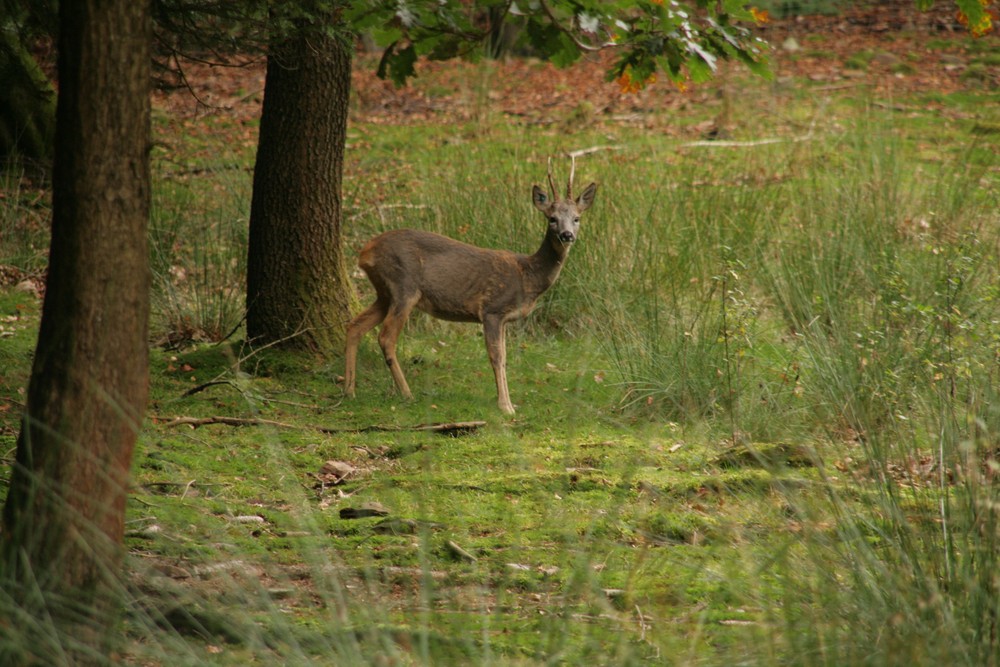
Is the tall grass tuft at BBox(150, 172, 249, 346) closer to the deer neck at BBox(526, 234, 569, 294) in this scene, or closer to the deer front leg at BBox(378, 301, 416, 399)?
the deer front leg at BBox(378, 301, 416, 399)

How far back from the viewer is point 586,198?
8273 mm

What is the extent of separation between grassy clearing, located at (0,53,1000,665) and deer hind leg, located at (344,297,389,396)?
0.13m

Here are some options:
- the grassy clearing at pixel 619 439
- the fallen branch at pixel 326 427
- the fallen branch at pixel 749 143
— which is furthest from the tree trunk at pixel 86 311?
the fallen branch at pixel 749 143

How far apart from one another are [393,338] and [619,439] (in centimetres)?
176

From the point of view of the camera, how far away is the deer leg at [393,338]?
7.64 metres

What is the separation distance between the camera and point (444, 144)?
13.7m

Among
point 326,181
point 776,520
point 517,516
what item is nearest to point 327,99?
point 326,181

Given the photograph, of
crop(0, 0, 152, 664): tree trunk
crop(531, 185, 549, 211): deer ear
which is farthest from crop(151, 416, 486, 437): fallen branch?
crop(0, 0, 152, 664): tree trunk

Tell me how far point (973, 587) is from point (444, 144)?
11359 millimetres

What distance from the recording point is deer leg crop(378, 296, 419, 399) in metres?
7.64

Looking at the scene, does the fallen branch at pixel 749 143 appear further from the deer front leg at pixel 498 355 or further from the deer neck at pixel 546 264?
the deer front leg at pixel 498 355

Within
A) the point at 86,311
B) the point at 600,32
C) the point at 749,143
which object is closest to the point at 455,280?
the point at 600,32

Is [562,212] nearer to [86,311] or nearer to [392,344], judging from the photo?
[392,344]

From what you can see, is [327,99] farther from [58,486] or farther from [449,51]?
[58,486]
